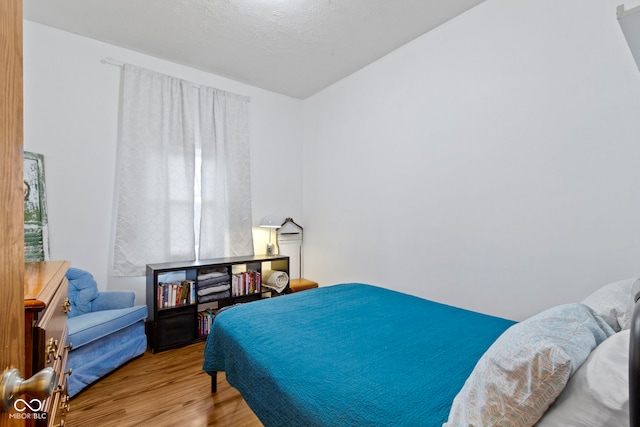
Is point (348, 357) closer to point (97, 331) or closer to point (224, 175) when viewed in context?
point (97, 331)

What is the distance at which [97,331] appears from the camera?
86.2 inches

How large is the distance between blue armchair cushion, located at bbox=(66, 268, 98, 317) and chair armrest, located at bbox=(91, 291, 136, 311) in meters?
0.05

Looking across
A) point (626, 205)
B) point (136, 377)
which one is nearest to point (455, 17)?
point (626, 205)

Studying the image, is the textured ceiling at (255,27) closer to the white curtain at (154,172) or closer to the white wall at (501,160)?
the white wall at (501,160)

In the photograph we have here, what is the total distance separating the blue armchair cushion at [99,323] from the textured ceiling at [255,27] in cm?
247

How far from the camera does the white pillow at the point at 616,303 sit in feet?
3.38

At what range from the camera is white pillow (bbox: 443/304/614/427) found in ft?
2.37

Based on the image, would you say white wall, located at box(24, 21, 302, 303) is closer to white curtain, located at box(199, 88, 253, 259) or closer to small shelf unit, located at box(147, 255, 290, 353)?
small shelf unit, located at box(147, 255, 290, 353)

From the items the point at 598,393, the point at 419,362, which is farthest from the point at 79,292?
the point at 598,393

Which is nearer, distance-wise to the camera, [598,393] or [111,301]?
[598,393]

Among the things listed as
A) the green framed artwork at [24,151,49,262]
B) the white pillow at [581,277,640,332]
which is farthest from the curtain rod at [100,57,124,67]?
the white pillow at [581,277,640,332]

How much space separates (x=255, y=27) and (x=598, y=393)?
3.08 meters

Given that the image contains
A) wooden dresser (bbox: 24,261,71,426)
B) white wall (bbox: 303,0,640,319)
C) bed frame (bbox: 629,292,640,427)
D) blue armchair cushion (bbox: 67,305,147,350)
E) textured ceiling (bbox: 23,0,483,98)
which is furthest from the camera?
textured ceiling (bbox: 23,0,483,98)

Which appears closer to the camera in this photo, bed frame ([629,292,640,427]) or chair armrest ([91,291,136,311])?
bed frame ([629,292,640,427])
